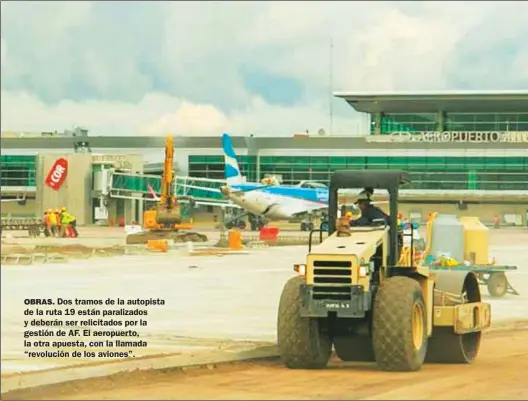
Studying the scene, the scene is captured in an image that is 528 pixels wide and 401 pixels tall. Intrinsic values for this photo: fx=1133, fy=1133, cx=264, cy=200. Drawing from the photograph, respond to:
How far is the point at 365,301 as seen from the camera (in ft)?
48.1

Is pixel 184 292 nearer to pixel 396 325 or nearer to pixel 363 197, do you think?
pixel 363 197

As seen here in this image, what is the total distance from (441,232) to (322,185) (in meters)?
48.8

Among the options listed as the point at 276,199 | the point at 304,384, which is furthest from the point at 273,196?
the point at 304,384

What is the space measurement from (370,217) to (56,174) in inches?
791

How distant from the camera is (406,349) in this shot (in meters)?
15.1

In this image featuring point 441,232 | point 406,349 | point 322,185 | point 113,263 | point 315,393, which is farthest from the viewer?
point 322,185

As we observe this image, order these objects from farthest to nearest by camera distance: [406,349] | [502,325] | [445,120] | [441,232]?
1. [445,120]
2. [441,232]
3. [502,325]
4. [406,349]

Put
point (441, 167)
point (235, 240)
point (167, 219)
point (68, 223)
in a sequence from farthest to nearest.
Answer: point (167, 219) → point (235, 240) → point (68, 223) → point (441, 167)

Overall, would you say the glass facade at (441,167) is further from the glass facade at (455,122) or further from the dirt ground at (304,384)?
the dirt ground at (304,384)

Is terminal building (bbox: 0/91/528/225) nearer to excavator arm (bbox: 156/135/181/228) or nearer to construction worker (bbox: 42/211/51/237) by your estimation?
excavator arm (bbox: 156/135/181/228)

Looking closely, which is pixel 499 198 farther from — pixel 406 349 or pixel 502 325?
pixel 406 349

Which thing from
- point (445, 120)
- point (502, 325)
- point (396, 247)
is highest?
point (445, 120)

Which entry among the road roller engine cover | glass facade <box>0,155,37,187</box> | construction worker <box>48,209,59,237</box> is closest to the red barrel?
construction worker <box>48,209,59,237</box>

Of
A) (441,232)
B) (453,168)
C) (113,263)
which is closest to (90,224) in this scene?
(113,263)
